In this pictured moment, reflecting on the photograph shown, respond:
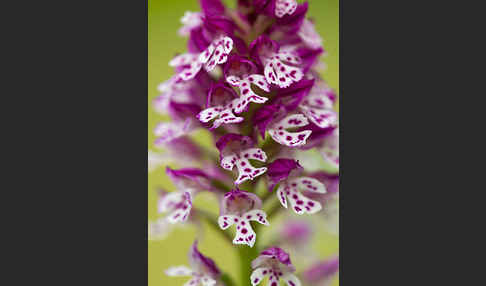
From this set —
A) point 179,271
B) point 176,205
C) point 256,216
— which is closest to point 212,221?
point 176,205

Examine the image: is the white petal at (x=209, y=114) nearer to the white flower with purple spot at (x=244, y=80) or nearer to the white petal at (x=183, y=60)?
the white flower with purple spot at (x=244, y=80)

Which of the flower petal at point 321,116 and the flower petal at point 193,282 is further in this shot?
the flower petal at point 193,282

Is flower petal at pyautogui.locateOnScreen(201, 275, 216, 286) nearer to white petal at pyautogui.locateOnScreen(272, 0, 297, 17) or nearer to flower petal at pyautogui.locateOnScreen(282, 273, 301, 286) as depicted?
flower petal at pyautogui.locateOnScreen(282, 273, 301, 286)

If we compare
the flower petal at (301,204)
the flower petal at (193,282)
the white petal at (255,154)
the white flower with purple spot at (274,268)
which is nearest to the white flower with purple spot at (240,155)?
the white petal at (255,154)

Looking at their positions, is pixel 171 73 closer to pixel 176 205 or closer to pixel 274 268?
pixel 176 205

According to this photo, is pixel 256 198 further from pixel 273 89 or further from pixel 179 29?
pixel 179 29

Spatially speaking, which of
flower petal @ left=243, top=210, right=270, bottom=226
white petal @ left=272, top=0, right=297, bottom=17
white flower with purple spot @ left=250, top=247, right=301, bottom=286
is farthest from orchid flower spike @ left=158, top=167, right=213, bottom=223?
white petal @ left=272, top=0, right=297, bottom=17

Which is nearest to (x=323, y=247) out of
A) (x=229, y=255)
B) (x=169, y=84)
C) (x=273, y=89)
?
(x=229, y=255)
